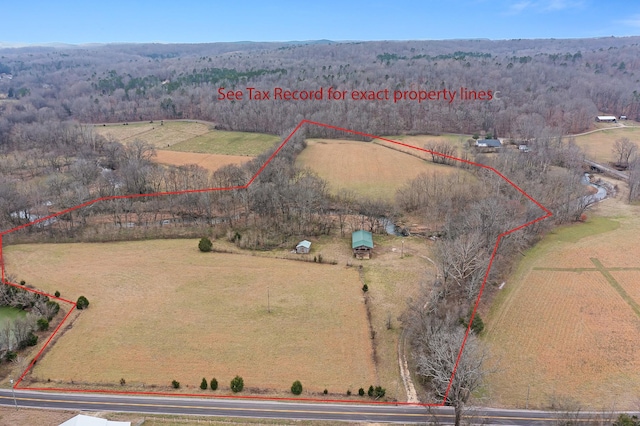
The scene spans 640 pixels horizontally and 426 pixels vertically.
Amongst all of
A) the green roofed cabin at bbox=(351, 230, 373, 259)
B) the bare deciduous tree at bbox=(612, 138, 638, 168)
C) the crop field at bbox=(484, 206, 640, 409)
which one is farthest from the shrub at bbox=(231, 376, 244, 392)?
the bare deciduous tree at bbox=(612, 138, 638, 168)

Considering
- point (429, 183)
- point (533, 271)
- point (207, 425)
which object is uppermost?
point (429, 183)

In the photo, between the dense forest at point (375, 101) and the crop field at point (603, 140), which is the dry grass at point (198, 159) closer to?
the dense forest at point (375, 101)

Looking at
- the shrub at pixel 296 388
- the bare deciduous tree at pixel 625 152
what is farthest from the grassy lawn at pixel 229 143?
the bare deciduous tree at pixel 625 152

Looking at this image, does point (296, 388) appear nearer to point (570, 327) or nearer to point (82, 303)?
point (82, 303)

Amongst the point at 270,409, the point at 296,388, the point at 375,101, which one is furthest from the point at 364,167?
the point at 270,409

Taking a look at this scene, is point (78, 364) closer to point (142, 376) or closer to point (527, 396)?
point (142, 376)

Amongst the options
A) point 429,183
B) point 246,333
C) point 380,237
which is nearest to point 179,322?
point 246,333
